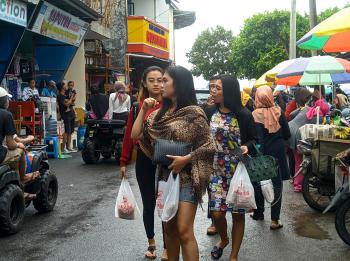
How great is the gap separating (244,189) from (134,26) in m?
23.0

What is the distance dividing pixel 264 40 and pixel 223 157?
45.9m

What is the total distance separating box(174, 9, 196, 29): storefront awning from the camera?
41.6m

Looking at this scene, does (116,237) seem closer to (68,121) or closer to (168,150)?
(168,150)

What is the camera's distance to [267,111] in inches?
259

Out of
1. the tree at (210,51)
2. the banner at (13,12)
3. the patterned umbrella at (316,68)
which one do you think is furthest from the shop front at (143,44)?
the tree at (210,51)

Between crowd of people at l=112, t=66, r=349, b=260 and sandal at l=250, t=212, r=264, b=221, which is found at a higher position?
crowd of people at l=112, t=66, r=349, b=260

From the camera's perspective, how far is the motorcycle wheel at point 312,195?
7.53 m

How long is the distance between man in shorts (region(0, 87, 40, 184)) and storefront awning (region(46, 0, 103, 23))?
839cm

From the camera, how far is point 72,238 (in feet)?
20.4

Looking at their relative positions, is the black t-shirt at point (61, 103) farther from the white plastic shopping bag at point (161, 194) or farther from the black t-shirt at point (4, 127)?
the white plastic shopping bag at point (161, 194)

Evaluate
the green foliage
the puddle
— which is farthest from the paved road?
the green foliage

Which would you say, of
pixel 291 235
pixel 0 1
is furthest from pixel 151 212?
pixel 0 1

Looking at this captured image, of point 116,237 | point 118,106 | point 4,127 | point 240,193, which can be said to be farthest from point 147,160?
point 118,106

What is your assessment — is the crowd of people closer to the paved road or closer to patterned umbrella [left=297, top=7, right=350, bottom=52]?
the paved road
